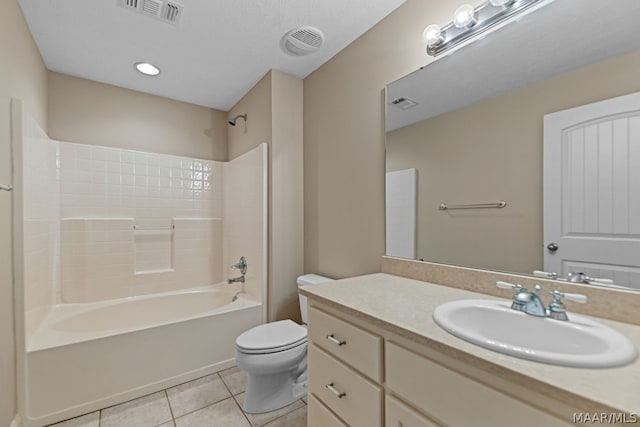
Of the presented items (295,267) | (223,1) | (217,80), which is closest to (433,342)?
(295,267)

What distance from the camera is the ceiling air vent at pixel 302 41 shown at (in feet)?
5.92

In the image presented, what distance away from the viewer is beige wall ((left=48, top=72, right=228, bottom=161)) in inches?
92.4

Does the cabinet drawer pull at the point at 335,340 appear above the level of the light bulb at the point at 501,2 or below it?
below

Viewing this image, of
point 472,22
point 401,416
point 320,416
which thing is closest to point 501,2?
point 472,22

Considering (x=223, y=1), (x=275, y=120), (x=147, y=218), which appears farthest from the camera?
(x=147, y=218)

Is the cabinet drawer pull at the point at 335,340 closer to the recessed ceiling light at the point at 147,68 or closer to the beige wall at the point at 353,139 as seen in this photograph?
the beige wall at the point at 353,139

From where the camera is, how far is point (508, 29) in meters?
1.17

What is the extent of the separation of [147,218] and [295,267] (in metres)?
1.55

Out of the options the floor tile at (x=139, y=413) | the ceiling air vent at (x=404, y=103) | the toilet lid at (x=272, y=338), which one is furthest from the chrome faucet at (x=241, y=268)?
the ceiling air vent at (x=404, y=103)

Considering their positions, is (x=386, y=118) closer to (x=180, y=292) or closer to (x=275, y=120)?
(x=275, y=120)

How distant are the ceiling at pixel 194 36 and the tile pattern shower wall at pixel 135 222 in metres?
0.76

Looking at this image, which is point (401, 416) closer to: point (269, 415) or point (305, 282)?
point (269, 415)

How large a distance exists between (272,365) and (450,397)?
120 centimetres

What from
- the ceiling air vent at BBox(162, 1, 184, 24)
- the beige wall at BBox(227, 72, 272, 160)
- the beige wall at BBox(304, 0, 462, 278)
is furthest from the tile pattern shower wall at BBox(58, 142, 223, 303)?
the ceiling air vent at BBox(162, 1, 184, 24)
